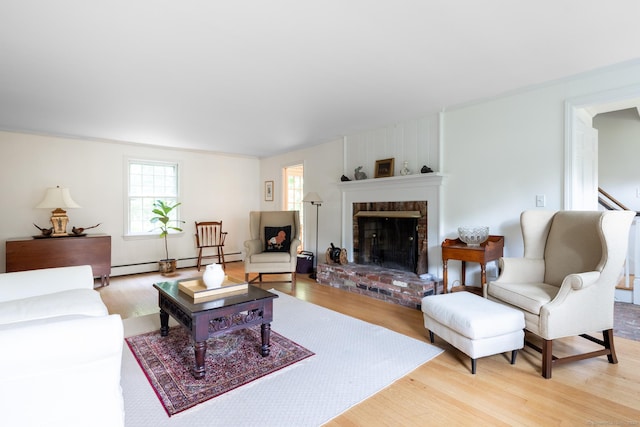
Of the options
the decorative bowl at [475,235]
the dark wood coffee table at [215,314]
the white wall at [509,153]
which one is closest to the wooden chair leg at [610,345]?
the white wall at [509,153]

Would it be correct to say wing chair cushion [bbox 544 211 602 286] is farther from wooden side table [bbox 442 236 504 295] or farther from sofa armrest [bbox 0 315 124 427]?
sofa armrest [bbox 0 315 124 427]

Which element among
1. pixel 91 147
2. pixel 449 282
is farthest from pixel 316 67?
pixel 91 147

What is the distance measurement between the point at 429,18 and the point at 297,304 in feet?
9.50

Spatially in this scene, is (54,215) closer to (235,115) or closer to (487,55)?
(235,115)

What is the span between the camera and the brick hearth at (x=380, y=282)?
3.48 metres

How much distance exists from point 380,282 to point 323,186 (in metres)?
2.10

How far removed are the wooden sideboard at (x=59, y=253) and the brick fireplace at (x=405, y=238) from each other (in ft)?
10.2

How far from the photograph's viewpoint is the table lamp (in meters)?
4.32

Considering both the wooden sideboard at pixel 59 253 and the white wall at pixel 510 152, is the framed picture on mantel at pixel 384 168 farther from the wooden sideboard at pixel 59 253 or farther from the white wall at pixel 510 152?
the wooden sideboard at pixel 59 253

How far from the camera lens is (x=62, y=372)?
3.49ft

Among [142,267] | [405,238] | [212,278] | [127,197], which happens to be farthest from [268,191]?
[212,278]

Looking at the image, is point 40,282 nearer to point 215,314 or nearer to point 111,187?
point 215,314

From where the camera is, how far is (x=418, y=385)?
195cm

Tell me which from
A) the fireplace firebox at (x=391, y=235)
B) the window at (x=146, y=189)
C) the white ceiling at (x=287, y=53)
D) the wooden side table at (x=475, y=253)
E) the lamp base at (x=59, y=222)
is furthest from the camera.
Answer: the window at (x=146, y=189)
